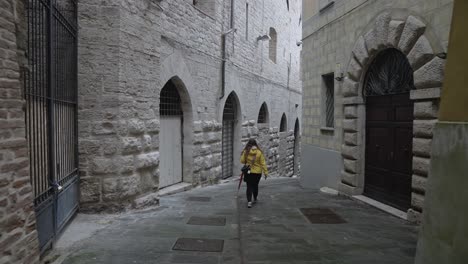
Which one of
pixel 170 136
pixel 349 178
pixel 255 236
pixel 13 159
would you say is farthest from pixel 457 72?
pixel 170 136

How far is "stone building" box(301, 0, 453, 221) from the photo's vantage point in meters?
6.00

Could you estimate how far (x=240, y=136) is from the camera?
44.9ft

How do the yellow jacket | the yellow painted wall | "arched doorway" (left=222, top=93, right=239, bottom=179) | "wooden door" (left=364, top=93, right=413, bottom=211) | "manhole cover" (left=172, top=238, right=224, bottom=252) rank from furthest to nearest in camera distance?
"arched doorway" (left=222, top=93, right=239, bottom=179), the yellow jacket, "wooden door" (left=364, top=93, right=413, bottom=211), "manhole cover" (left=172, top=238, right=224, bottom=252), the yellow painted wall

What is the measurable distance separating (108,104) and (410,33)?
494 centimetres

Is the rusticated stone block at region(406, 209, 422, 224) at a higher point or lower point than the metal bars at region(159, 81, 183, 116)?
lower

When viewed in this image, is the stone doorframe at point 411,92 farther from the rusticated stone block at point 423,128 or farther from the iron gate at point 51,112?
the iron gate at point 51,112

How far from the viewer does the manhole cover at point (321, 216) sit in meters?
6.59

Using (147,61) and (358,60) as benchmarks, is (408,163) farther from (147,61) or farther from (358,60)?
(147,61)

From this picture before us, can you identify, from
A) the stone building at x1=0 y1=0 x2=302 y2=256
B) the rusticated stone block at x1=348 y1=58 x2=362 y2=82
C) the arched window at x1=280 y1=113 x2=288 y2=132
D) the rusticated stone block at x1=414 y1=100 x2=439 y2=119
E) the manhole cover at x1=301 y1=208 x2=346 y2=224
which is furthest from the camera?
the arched window at x1=280 y1=113 x2=288 y2=132

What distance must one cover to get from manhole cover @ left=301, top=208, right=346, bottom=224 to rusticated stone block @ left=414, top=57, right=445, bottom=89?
8.18 ft

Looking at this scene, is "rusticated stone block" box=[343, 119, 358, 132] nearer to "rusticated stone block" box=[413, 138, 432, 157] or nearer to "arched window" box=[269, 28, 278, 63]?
"rusticated stone block" box=[413, 138, 432, 157]

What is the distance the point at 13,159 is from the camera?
141 inches

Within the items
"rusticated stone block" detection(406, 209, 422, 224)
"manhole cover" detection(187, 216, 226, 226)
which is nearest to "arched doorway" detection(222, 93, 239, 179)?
"manhole cover" detection(187, 216, 226, 226)

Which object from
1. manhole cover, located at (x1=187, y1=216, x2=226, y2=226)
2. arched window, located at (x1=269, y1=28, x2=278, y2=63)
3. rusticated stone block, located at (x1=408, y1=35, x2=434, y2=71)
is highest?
arched window, located at (x1=269, y1=28, x2=278, y2=63)
